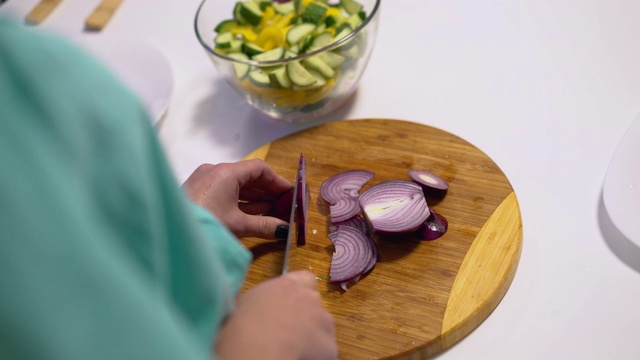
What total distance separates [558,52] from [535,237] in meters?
0.49

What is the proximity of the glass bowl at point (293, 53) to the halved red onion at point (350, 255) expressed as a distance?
1.02 feet

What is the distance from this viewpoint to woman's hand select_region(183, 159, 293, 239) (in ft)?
3.34

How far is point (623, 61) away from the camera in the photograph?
1.27 meters

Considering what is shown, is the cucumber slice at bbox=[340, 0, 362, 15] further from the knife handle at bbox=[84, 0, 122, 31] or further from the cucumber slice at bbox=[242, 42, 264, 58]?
the knife handle at bbox=[84, 0, 122, 31]

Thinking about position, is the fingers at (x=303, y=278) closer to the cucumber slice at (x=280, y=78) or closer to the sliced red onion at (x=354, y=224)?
the sliced red onion at (x=354, y=224)

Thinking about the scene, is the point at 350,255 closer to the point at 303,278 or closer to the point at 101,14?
the point at 303,278

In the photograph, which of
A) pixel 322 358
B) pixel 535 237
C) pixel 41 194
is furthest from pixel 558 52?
pixel 41 194

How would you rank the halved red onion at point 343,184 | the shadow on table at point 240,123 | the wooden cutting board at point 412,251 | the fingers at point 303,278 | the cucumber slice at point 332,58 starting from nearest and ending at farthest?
the fingers at point 303,278
the wooden cutting board at point 412,251
the halved red onion at point 343,184
the cucumber slice at point 332,58
the shadow on table at point 240,123

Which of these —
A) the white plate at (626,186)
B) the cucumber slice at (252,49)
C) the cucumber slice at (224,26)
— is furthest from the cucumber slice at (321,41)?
the white plate at (626,186)

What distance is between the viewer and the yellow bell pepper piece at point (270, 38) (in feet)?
4.30

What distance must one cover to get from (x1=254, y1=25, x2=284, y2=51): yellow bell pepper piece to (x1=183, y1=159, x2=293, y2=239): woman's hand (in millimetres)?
324

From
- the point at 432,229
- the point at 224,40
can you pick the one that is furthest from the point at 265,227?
the point at 224,40

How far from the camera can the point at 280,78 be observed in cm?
121

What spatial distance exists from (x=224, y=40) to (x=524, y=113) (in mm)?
592
